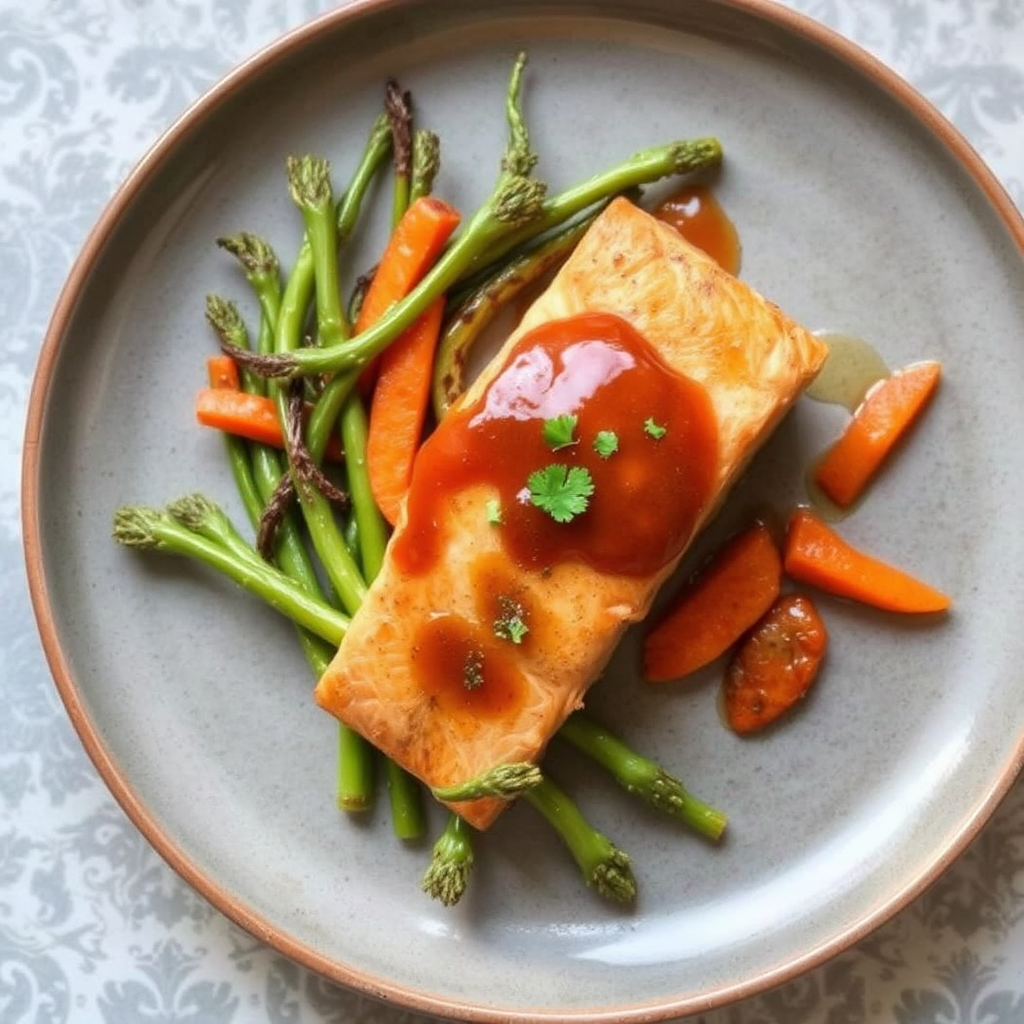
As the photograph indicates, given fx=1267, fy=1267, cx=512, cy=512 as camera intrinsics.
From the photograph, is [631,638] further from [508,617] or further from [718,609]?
[508,617]

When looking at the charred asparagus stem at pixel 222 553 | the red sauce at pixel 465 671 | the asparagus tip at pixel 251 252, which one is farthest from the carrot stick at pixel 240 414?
the red sauce at pixel 465 671

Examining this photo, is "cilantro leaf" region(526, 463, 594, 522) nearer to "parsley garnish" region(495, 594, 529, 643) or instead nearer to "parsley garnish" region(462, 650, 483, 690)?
"parsley garnish" region(495, 594, 529, 643)

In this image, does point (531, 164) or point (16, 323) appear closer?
point (531, 164)

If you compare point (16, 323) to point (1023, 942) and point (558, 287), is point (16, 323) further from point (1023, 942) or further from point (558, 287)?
point (1023, 942)

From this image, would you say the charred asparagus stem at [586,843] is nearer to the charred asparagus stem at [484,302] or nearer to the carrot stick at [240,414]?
the charred asparagus stem at [484,302]

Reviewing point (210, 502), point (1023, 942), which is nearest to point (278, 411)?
point (210, 502)

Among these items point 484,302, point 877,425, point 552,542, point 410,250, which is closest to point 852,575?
point 877,425

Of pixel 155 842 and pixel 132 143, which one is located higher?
pixel 132 143

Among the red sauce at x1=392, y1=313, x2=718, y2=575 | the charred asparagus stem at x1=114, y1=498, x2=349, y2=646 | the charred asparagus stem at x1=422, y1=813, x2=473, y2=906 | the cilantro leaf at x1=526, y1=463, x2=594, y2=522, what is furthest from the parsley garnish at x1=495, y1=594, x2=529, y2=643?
the charred asparagus stem at x1=422, y1=813, x2=473, y2=906
